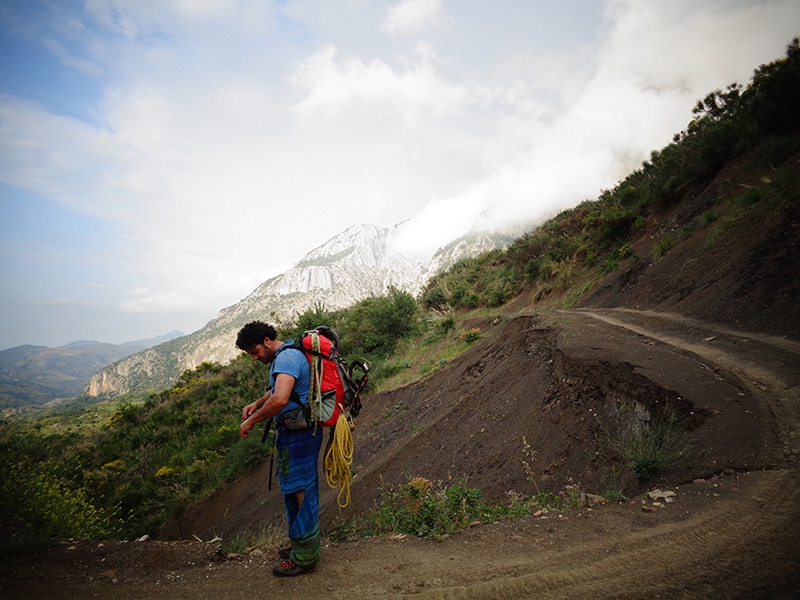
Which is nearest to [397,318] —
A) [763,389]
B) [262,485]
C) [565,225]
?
[262,485]

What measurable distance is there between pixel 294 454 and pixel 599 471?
3.42m

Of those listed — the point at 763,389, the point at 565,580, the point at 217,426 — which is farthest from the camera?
the point at 217,426

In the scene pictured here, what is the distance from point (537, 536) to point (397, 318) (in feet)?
45.9

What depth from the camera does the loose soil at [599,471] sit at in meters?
2.42

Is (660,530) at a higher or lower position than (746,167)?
lower

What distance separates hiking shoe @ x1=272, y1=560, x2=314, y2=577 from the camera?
9.59ft

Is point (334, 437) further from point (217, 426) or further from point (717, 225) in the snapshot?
point (217, 426)

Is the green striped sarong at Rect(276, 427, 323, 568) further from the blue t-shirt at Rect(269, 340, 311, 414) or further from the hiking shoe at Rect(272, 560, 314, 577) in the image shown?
the blue t-shirt at Rect(269, 340, 311, 414)

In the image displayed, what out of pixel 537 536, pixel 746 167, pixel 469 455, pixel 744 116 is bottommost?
pixel 469 455

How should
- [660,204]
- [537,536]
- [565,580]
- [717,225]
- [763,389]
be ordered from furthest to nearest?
1. [660,204]
2. [717,225]
3. [763,389]
4. [537,536]
5. [565,580]

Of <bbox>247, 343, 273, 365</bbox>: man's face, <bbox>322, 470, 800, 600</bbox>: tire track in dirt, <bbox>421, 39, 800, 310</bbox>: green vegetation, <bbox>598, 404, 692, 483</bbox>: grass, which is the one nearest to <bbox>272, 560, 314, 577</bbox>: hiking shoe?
<bbox>322, 470, 800, 600</bbox>: tire track in dirt

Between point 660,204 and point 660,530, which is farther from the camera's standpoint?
point 660,204

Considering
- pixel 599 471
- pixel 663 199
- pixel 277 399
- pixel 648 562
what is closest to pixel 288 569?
pixel 277 399

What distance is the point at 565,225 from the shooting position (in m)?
19.4
